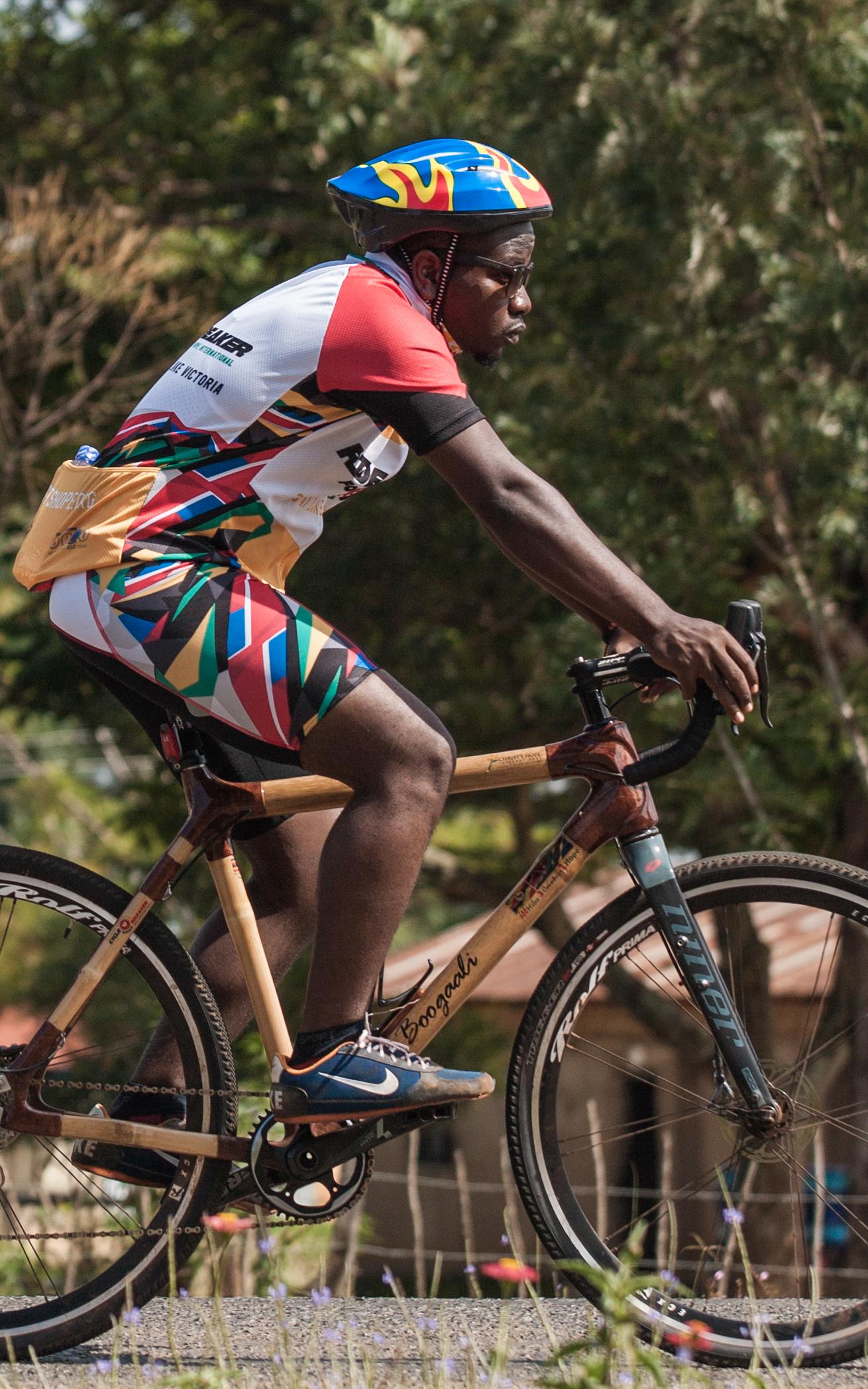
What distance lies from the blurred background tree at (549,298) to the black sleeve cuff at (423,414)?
4.68 meters

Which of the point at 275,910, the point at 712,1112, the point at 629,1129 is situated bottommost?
the point at 629,1129

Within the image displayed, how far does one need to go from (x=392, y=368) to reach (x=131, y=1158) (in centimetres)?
154

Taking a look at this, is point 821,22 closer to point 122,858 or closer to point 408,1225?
point 122,858

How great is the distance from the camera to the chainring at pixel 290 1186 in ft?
9.29

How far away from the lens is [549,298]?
333 inches

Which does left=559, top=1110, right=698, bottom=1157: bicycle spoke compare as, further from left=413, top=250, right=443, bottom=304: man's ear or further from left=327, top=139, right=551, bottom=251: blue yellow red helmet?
left=327, top=139, right=551, bottom=251: blue yellow red helmet

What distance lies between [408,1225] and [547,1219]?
16783mm

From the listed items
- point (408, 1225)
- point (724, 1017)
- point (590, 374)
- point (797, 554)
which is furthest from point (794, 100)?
point (408, 1225)

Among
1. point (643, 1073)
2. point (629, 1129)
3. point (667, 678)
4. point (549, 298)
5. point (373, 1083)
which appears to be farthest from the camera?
point (549, 298)

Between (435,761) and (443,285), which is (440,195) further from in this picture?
(435,761)

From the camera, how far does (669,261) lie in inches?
288

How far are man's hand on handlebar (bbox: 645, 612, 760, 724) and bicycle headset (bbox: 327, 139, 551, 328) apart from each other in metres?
0.72

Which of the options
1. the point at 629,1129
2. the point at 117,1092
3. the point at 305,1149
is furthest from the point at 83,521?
the point at 629,1129

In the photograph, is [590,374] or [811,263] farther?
[590,374]
